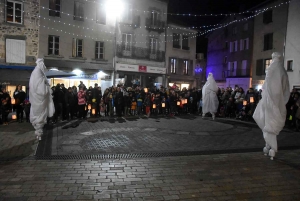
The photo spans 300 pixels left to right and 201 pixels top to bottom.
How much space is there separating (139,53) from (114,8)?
17.0 ft

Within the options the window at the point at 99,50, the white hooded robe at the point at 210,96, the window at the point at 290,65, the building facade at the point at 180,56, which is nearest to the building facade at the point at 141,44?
the building facade at the point at 180,56

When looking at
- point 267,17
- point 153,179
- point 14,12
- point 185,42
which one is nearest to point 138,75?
point 185,42

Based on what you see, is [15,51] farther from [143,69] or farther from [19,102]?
[143,69]

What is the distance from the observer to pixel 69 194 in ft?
13.7

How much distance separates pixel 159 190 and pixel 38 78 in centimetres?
524

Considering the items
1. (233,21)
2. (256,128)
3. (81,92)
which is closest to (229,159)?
(256,128)

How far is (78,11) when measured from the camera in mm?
22969

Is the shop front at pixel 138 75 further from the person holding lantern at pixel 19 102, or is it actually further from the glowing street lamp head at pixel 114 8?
the person holding lantern at pixel 19 102

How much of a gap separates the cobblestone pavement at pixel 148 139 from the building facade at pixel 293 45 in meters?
16.7

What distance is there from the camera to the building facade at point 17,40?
1959cm

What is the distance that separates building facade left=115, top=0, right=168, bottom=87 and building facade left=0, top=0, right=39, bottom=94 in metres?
7.79

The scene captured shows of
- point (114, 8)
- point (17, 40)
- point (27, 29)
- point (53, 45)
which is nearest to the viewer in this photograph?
point (17, 40)

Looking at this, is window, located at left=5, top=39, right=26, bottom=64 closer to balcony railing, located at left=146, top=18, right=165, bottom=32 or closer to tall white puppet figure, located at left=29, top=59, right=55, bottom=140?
balcony railing, located at left=146, top=18, right=165, bottom=32

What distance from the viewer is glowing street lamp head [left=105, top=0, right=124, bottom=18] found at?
24172 millimetres
